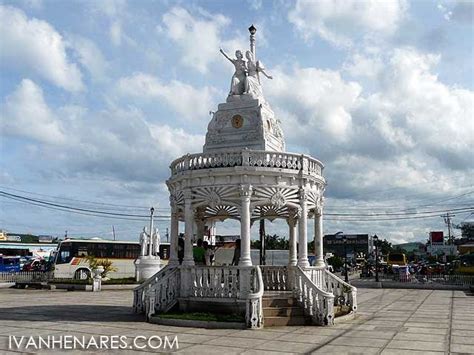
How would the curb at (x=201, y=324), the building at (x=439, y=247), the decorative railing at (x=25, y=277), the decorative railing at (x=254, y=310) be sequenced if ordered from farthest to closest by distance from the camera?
the building at (x=439, y=247) < the decorative railing at (x=25, y=277) < the curb at (x=201, y=324) < the decorative railing at (x=254, y=310)

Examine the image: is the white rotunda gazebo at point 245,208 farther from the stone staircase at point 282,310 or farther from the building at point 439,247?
the building at point 439,247

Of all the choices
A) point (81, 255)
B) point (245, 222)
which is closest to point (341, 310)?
point (245, 222)

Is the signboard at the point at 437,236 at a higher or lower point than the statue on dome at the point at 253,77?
lower

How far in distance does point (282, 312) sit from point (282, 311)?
0.03m

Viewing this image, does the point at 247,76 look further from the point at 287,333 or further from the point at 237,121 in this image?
the point at 287,333

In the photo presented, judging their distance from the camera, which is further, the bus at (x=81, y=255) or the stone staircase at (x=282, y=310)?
the bus at (x=81, y=255)

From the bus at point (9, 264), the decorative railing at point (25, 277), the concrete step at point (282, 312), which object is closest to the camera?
the concrete step at point (282, 312)

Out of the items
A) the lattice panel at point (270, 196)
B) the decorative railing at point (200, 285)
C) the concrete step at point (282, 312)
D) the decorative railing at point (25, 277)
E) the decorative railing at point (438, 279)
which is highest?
the lattice panel at point (270, 196)

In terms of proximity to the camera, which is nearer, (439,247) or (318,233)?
(318,233)

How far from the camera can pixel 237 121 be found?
17844 millimetres

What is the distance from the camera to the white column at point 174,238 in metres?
16.9

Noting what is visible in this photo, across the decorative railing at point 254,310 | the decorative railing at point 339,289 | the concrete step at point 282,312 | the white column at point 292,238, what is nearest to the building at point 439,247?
the white column at point 292,238

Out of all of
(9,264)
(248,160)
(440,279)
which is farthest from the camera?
(9,264)

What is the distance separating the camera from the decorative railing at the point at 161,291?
15.0m
